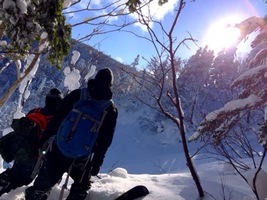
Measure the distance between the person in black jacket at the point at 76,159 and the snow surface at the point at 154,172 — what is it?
53 cm

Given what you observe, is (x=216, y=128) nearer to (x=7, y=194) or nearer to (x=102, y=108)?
(x=102, y=108)

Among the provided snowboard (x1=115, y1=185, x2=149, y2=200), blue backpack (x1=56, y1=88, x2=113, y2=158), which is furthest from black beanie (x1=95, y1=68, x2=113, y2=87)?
snowboard (x1=115, y1=185, x2=149, y2=200)

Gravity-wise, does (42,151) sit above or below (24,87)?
below

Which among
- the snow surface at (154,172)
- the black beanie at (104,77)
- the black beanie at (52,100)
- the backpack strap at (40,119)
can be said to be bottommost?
the snow surface at (154,172)

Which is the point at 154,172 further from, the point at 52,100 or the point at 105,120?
the point at 105,120

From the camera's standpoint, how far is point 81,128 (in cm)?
266

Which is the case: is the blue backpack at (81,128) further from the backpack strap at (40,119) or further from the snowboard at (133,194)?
the snowboard at (133,194)

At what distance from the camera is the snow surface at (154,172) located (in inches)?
130

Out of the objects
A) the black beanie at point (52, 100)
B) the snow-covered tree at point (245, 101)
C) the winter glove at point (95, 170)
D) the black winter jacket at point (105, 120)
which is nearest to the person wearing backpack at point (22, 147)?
the black beanie at point (52, 100)

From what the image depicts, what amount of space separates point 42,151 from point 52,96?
925mm

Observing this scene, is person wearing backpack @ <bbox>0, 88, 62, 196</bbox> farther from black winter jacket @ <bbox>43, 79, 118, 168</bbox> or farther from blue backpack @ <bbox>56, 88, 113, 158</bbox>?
blue backpack @ <bbox>56, 88, 113, 158</bbox>

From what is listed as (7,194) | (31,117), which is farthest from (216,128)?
(7,194)

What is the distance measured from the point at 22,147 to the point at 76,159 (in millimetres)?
748

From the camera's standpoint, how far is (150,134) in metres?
29.9
